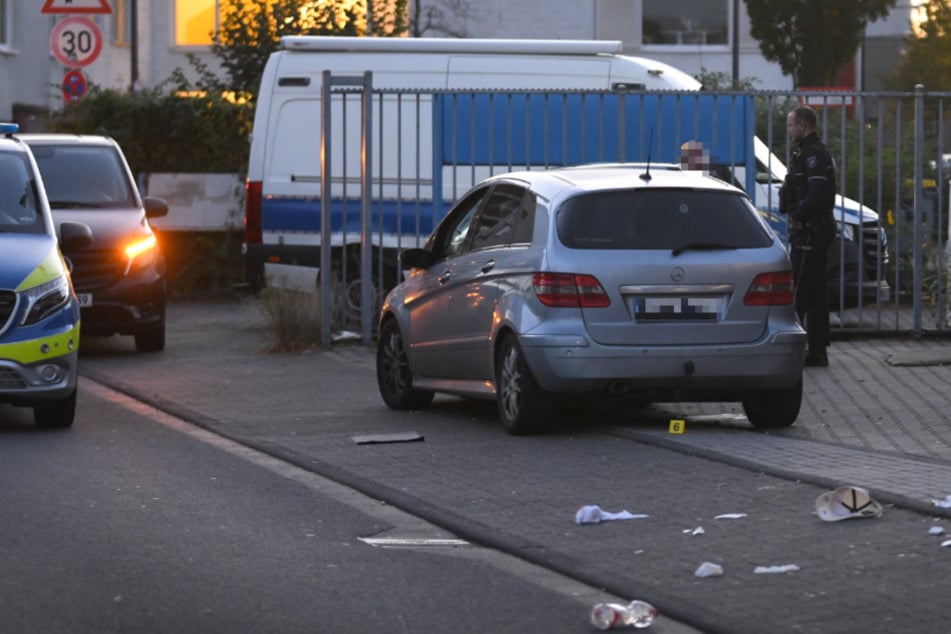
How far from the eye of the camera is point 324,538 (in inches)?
332

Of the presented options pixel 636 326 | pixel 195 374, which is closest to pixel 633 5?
pixel 195 374

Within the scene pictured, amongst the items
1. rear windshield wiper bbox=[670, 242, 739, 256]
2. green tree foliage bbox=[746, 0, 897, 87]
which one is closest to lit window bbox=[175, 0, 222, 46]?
green tree foliage bbox=[746, 0, 897, 87]

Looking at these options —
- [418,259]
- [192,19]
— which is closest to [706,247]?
[418,259]

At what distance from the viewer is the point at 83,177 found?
19125 mm

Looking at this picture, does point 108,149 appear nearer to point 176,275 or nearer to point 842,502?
point 176,275

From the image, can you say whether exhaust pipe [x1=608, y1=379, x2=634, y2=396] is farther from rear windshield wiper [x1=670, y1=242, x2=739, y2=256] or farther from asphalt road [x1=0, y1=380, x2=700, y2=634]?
asphalt road [x1=0, y1=380, x2=700, y2=634]

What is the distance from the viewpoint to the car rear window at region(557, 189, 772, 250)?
1138 cm

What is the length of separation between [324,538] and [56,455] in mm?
3234

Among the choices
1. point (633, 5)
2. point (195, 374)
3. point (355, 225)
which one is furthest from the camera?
point (633, 5)

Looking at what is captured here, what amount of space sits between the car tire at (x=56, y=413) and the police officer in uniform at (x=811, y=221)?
573cm

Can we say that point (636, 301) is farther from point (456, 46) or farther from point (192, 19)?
point (192, 19)

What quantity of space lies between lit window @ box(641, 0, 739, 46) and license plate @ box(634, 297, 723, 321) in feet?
137

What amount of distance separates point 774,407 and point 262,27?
1967 cm

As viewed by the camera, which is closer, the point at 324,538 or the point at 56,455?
the point at 324,538
